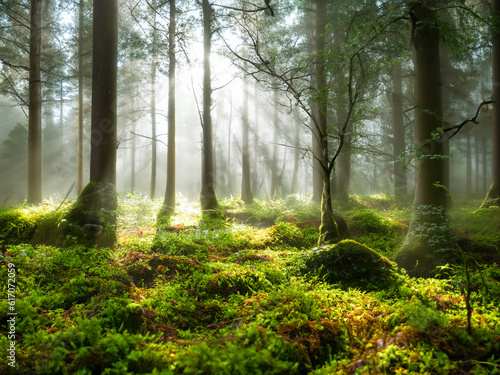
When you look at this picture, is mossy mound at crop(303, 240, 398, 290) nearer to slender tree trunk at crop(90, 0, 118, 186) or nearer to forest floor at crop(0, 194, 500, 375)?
forest floor at crop(0, 194, 500, 375)

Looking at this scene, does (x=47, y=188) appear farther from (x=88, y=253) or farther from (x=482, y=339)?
(x=482, y=339)

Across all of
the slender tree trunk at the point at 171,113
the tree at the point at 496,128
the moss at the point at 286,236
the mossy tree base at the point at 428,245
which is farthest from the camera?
the slender tree trunk at the point at 171,113

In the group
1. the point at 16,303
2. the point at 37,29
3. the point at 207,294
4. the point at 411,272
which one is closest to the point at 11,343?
the point at 16,303

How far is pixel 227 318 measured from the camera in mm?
3438

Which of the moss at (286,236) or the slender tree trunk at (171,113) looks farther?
the slender tree trunk at (171,113)

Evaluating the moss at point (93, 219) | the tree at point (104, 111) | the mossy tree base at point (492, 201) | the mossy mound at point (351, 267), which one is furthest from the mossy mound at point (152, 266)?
the mossy tree base at point (492, 201)

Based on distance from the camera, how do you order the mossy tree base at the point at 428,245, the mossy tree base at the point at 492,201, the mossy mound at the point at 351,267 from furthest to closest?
the mossy tree base at the point at 492,201 → the mossy tree base at the point at 428,245 → the mossy mound at the point at 351,267

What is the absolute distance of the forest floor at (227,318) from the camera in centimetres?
238

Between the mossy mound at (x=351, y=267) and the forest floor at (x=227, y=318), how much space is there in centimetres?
20

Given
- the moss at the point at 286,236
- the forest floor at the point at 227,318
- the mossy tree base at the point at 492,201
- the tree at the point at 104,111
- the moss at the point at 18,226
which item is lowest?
the forest floor at the point at 227,318

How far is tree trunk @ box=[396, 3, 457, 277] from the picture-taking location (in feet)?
17.4

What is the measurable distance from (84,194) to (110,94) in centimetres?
261

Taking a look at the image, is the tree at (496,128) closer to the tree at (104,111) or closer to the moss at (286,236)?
the moss at (286,236)

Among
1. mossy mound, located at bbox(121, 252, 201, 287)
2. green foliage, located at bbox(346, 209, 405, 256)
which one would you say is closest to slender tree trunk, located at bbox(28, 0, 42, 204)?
mossy mound, located at bbox(121, 252, 201, 287)
